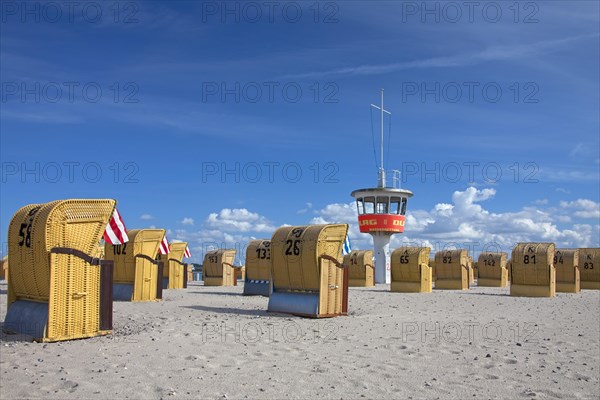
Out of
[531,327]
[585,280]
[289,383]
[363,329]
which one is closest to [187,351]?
[289,383]

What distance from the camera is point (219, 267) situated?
115 feet

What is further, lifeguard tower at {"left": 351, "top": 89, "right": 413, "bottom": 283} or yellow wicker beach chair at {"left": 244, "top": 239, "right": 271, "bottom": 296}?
lifeguard tower at {"left": 351, "top": 89, "right": 413, "bottom": 283}

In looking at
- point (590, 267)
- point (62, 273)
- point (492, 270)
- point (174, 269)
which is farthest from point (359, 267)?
point (62, 273)

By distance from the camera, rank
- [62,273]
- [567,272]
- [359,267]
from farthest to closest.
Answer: [359,267] < [567,272] < [62,273]

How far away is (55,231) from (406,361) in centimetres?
685

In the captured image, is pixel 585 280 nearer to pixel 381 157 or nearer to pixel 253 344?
pixel 381 157

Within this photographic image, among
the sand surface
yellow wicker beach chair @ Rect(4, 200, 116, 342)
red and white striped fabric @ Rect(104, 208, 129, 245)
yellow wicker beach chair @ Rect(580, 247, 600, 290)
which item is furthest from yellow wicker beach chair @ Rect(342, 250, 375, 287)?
yellow wicker beach chair @ Rect(4, 200, 116, 342)

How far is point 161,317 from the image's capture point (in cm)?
1453

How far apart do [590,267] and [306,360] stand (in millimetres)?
30516

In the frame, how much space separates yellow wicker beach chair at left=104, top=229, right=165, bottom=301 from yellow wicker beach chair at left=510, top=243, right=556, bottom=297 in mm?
15740

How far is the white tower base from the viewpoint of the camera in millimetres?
46156

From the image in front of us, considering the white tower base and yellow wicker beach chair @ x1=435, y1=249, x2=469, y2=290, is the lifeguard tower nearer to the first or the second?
the white tower base

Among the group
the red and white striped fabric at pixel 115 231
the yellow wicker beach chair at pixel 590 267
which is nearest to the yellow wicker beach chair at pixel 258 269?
the red and white striped fabric at pixel 115 231

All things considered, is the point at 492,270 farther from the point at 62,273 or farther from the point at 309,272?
the point at 62,273
